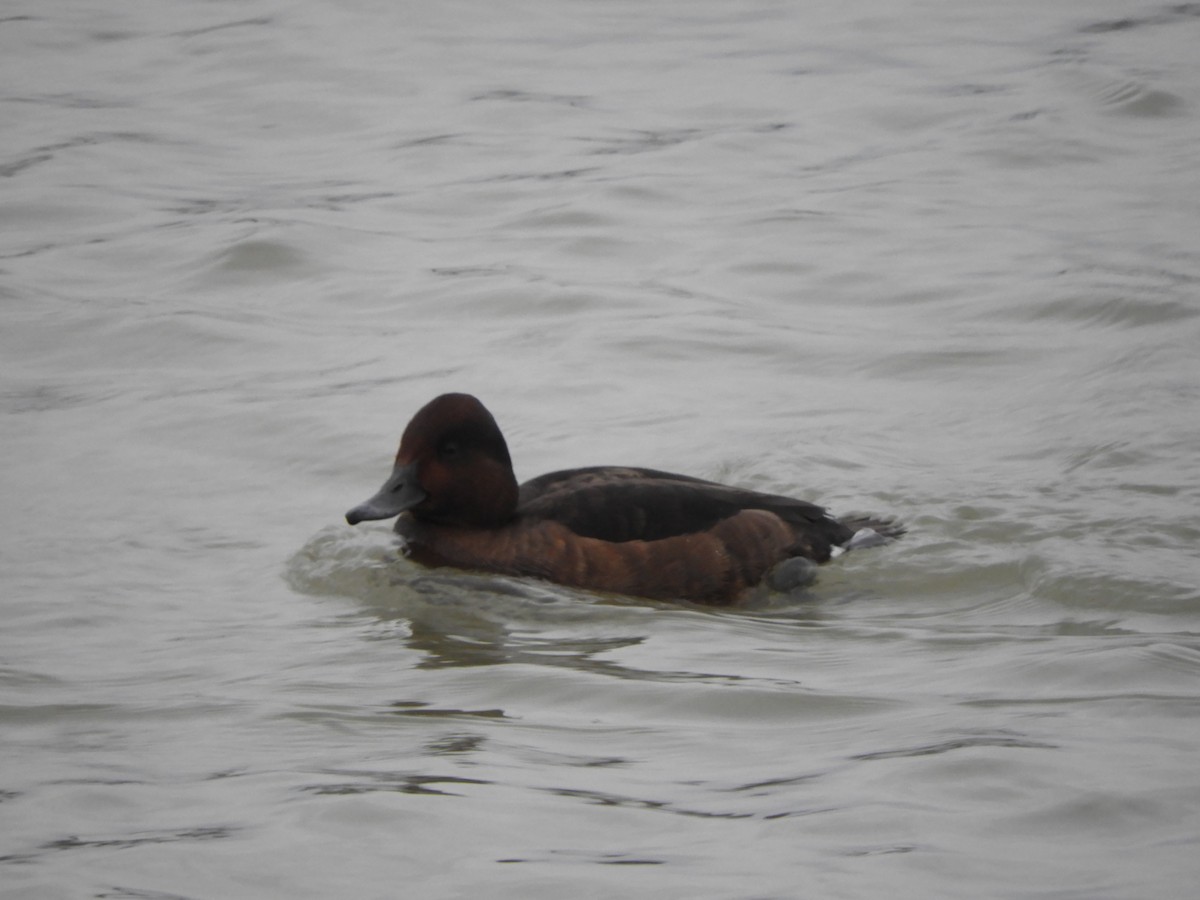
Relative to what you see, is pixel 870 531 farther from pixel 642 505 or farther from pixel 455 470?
pixel 455 470

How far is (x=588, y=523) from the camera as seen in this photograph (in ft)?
23.1

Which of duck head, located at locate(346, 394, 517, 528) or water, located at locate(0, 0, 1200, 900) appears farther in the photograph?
duck head, located at locate(346, 394, 517, 528)

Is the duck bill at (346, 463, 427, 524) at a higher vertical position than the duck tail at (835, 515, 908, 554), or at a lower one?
higher

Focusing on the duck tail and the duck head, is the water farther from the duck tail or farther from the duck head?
the duck head

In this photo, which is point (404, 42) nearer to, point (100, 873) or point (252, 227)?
point (252, 227)

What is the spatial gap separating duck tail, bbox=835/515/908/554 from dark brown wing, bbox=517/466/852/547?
10 centimetres

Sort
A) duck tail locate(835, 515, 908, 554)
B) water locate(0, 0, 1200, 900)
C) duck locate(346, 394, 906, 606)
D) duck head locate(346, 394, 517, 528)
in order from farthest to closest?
duck tail locate(835, 515, 908, 554) → duck head locate(346, 394, 517, 528) → duck locate(346, 394, 906, 606) → water locate(0, 0, 1200, 900)

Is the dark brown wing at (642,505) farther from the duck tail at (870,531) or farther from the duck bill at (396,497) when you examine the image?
the duck bill at (396,497)

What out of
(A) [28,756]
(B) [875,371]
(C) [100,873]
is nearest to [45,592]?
(A) [28,756]

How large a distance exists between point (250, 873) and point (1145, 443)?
5766 mm

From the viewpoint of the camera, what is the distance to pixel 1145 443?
8969mm

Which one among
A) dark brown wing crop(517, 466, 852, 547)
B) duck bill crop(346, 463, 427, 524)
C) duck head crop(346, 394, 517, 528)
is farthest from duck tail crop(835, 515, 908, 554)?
duck bill crop(346, 463, 427, 524)

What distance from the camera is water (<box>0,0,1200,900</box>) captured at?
4.76 metres

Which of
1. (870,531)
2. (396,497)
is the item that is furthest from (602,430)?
(396,497)
